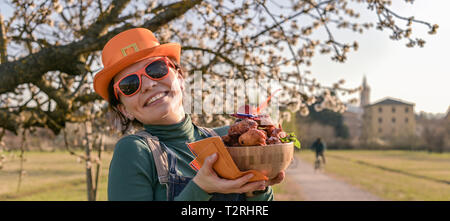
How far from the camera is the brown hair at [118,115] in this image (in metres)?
2.53

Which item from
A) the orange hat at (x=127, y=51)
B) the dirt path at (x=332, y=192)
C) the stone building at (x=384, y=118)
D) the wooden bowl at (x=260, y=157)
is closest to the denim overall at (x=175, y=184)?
the wooden bowl at (x=260, y=157)

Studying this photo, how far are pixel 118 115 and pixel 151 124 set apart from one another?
1.18ft

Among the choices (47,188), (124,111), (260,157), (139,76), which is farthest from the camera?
(47,188)

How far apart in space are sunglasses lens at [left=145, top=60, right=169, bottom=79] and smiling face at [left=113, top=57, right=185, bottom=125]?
34mm

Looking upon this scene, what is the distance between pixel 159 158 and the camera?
2.11 m

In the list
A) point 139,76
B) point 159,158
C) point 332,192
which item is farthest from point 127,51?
point 332,192

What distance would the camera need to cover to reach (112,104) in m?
2.57

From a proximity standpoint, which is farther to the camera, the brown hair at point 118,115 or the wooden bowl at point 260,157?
the brown hair at point 118,115

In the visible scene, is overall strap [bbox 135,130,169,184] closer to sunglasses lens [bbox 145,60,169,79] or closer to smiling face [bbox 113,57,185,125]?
smiling face [bbox 113,57,185,125]

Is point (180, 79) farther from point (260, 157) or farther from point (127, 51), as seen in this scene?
point (260, 157)

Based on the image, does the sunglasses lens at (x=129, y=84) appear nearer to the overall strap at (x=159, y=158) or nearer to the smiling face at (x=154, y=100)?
the smiling face at (x=154, y=100)

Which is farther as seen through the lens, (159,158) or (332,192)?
(332,192)
